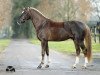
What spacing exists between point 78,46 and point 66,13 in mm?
57809

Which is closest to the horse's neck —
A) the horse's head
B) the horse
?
the horse

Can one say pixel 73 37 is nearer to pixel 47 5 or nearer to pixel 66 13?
pixel 66 13

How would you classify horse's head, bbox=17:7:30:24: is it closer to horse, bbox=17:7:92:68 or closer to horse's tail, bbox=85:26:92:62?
horse, bbox=17:7:92:68

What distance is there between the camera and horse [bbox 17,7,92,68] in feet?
55.4

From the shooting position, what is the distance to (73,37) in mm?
17047

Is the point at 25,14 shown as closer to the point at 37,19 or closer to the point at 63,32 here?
the point at 37,19

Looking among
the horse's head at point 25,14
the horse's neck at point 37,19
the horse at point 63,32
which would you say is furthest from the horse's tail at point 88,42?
the horse's head at point 25,14

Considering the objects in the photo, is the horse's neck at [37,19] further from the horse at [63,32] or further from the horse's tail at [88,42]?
the horse's tail at [88,42]

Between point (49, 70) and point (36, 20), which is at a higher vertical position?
point (36, 20)

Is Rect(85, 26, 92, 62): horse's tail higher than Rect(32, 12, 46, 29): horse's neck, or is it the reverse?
Rect(32, 12, 46, 29): horse's neck

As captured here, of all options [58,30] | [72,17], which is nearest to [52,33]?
[58,30]

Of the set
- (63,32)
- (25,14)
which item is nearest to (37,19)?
(25,14)

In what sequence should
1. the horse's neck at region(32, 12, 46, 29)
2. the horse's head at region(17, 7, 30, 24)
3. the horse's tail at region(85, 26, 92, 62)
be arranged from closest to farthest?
the horse's tail at region(85, 26, 92, 62), the horse's neck at region(32, 12, 46, 29), the horse's head at region(17, 7, 30, 24)

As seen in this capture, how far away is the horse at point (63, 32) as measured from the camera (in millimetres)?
16875
